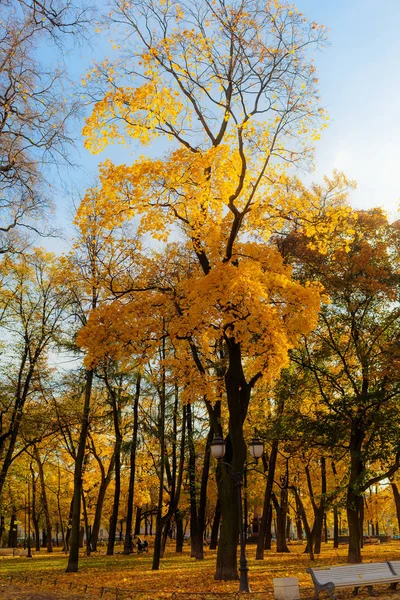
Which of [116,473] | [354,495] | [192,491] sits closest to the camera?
[354,495]

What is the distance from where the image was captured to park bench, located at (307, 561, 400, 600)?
10102mm

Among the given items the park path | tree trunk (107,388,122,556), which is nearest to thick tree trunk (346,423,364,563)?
the park path

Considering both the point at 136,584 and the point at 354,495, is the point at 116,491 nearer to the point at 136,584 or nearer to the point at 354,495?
the point at 354,495

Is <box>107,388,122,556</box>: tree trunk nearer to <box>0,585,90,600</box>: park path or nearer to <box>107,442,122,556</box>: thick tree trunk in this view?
A: <box>107,442,122,556</box>: thick tree trunk

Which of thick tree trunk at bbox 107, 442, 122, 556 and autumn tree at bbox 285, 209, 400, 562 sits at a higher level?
autumn tree at bbox 285, 209, 400, 562

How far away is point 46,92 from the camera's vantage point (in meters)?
8.91

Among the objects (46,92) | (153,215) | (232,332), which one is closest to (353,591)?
(232,332)

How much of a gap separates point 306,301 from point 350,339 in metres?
7.72

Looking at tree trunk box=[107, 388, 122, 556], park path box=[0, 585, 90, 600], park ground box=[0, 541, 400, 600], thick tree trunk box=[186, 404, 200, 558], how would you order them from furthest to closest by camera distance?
tree trunk box=[107, 388, 122, 556] → thick tree trunk box=[186, 404, 200, 558] → park path box=[0, 585, 90, 600] → park ground box=[0, 541, 400, 600]

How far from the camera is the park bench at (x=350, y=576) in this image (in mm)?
10102

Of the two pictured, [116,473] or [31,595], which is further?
Answer: [116,473]

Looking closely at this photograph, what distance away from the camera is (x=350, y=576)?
10.6 meters

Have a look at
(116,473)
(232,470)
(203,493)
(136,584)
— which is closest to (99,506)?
(116,473)

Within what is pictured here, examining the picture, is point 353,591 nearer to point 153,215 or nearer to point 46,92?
point 153,215
